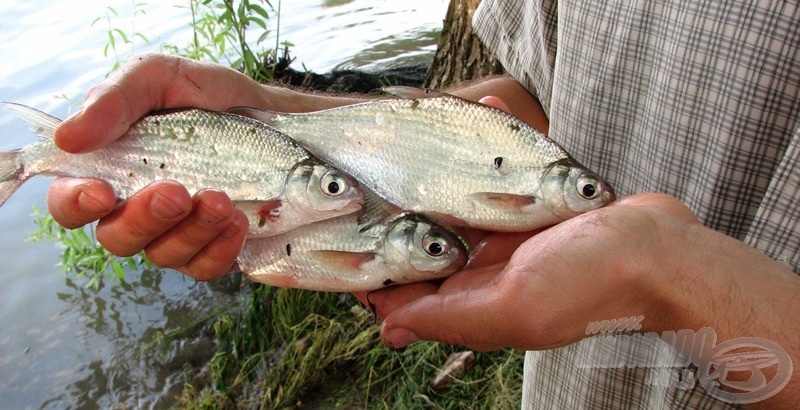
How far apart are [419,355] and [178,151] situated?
2135 millimetres

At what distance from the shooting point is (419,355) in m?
3.66

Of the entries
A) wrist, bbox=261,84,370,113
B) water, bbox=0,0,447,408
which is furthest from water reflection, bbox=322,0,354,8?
wrist, bbox=261,84,370,113

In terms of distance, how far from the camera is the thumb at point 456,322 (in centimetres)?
139

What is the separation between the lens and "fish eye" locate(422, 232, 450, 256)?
1.79 meters

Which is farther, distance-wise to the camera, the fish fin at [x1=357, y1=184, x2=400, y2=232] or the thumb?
the fish fin at [x1=357, y1=184, x2=400, y2=232]

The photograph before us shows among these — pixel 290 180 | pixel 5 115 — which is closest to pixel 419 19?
pixel 5 115

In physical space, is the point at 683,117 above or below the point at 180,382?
above

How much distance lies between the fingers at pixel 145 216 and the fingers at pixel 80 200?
33 millimetres

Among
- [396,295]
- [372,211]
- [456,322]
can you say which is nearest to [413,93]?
[372,211]

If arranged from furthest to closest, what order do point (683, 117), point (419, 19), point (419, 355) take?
point (419, 19)
point (419, 355)
point (683, 117)

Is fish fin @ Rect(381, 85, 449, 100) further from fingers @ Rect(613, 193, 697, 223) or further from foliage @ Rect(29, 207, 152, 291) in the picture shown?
foliage @ Rect(29, 207, 152, 291)

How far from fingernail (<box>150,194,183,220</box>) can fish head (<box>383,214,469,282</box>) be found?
0.58 metres

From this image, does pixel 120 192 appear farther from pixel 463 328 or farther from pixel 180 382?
pixel 180 382

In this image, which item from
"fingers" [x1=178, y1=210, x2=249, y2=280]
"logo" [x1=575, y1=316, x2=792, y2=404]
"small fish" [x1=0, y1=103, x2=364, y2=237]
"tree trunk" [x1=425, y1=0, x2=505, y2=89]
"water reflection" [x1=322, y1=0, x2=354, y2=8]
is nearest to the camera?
"logo" [x1=575, y1=316, x2=792, y2=404]
